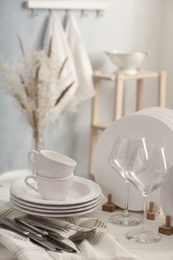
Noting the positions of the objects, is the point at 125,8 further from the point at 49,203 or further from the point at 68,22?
the point at 49,203

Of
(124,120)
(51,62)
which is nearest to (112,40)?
(51,62)

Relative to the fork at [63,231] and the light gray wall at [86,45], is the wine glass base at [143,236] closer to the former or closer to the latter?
the fork at [63,231]

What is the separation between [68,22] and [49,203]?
2.10 meters

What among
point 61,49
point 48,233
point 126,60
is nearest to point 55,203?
point 48,233

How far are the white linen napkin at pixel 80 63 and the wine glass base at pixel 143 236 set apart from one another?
1.96 metres

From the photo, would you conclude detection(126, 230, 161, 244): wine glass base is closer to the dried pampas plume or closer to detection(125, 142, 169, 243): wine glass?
detection(125, 142, 169, 243): wine glass

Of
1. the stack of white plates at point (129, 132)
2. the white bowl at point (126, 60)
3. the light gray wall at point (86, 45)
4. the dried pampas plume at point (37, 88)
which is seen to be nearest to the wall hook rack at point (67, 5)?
the light gray wall at point (86, 45)

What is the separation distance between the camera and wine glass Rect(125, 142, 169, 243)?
4.45 feet

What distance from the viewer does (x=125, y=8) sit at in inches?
145

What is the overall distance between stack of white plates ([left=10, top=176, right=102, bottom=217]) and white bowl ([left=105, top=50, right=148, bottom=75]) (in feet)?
6.15

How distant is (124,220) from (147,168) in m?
0.21

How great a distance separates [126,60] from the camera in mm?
3369

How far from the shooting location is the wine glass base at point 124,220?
4.90 feet

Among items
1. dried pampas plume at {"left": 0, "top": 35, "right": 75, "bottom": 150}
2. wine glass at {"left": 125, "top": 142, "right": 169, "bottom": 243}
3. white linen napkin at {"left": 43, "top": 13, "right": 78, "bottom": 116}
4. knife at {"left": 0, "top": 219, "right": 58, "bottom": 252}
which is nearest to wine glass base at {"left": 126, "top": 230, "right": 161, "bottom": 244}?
wine glass at {"left": 125, "top": 142, "right": 169, "bottom": 243}
